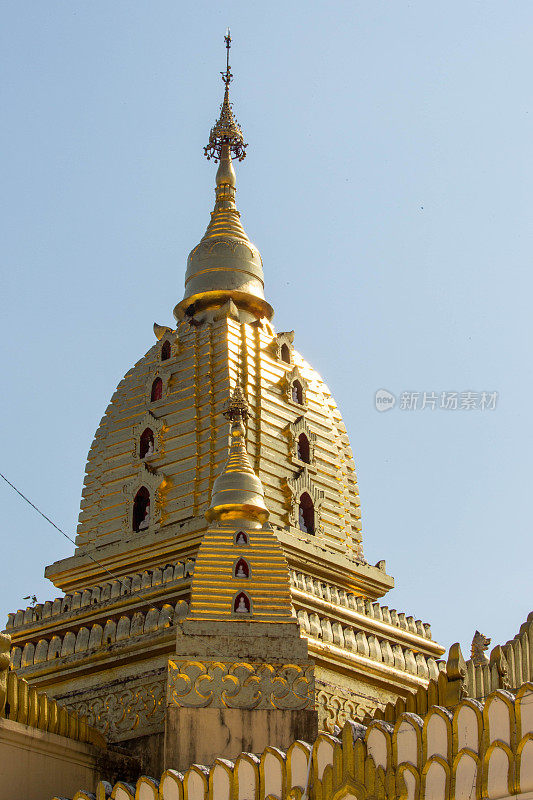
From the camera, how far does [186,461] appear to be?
89.9 ft

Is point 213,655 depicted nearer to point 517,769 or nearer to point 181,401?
point 517,769

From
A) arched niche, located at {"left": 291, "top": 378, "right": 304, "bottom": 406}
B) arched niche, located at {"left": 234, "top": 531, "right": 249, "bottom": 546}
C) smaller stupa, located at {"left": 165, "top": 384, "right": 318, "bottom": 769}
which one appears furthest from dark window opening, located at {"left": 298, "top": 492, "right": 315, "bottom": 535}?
arched niche, located at {"left": 234, "top": 531, "right": 249, "bottom": 546}

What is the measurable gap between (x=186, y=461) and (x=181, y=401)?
60.8 inches

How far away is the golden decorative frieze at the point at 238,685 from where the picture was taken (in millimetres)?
18797

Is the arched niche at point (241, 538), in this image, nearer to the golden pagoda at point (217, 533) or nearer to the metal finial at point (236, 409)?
the golden pagoda at point (217, 533)

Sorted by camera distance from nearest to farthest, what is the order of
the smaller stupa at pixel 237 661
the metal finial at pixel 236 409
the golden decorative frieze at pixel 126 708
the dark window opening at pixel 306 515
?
1. the smaller stupa at pixel 237 661
2. the golden decorative frieze at pixel 126 708
3. the metal finial at pixel 236 409
4. the dark window opening at pixel 306 515

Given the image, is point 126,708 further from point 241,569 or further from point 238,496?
point 238,496

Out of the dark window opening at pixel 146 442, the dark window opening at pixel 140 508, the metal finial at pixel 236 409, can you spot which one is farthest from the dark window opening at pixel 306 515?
the metal finial at pixel 236 409

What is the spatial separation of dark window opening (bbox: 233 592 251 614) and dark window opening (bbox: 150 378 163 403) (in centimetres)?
930

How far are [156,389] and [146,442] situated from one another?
1.33 meters

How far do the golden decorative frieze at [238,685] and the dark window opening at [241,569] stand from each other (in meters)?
2.03

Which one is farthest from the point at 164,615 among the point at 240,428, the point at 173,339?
the point at 173,339

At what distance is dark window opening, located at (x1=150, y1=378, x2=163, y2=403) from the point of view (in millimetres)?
29391

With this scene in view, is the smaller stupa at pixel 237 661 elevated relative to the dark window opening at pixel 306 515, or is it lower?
lower
